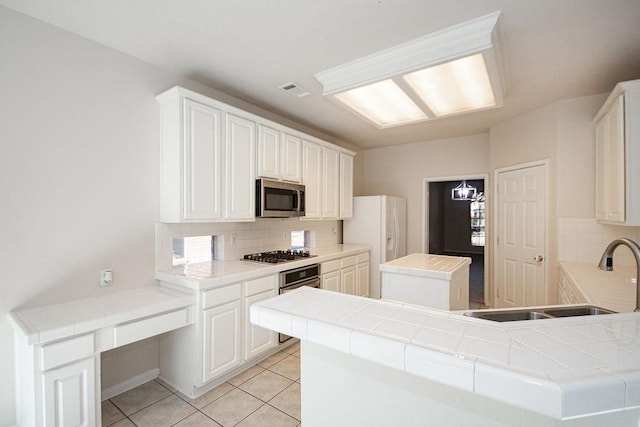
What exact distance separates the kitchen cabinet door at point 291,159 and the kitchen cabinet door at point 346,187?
1.02 metres

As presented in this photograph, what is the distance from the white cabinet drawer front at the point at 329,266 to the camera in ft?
11.7

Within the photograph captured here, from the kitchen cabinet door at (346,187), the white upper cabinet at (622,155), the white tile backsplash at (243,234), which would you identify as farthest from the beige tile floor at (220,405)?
the white upper cabinet at (622,155)

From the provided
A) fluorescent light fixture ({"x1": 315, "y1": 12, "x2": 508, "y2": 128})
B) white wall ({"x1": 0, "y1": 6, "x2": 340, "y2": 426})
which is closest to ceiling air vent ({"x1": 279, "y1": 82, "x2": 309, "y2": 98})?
fluorescent light fixture ({"x1": 315, "y1": 12, "x2": 508, "y2": 128})

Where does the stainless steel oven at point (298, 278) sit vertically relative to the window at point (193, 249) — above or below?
below

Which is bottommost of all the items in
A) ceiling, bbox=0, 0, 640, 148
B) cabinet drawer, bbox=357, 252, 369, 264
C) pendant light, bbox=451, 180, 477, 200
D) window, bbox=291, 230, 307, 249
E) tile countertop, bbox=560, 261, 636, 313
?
cabinet drawer, bbox=357, 252, 369, 264

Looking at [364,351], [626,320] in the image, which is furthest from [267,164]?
[626,320]

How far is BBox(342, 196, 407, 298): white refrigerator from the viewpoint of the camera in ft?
15.1

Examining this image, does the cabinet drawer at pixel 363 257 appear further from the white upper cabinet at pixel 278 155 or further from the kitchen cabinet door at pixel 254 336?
the kitchen cabinet door at pixel 254 336

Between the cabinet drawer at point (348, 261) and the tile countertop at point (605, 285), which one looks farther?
the cabinet drawer at point (348, 261)

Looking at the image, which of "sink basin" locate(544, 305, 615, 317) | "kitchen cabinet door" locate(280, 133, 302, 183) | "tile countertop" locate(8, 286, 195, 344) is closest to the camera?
"sink basin" locate(544, 305, 615, 317)

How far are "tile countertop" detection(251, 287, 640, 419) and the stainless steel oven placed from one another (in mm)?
1813

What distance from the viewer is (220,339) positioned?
2.42m

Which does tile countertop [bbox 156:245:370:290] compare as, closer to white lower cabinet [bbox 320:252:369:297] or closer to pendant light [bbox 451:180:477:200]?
white lower cabinet [bbox 320:252:369:297]

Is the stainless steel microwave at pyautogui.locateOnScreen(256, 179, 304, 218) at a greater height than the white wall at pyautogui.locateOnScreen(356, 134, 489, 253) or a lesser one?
lesser
